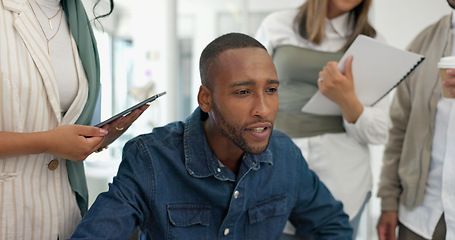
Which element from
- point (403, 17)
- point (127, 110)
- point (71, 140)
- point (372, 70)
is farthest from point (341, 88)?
point (403, 17)

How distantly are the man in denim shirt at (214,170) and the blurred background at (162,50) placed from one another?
5.14 ft

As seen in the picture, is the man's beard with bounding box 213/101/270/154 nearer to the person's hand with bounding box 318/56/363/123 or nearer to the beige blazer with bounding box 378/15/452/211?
the person's hand with bounding box 318/56/363/123

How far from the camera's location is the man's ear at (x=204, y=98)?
134 centimetres

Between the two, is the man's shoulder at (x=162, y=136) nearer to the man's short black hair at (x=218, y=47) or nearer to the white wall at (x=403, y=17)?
the man's short black hair at (x=218, y=47)

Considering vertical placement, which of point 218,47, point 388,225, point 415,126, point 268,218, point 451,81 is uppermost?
point 218,47

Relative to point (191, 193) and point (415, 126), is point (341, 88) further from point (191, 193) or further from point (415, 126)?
point (191, 193)

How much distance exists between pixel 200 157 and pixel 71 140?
1.40 ft

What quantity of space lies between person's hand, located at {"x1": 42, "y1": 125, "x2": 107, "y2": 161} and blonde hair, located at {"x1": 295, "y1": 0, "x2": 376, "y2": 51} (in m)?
1.08

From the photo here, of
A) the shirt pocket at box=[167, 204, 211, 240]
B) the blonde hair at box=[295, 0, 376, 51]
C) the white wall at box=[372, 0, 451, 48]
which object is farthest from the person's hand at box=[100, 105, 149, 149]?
the white wall at box=[372, 0, 451, 48]

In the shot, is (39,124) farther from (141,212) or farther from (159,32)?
(159,32)

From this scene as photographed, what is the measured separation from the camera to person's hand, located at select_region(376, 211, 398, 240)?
190 centimetres

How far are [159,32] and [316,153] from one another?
2537 millimetres

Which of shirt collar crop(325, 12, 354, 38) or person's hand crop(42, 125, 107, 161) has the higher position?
shirt collar crop(325, 12, 354, 38)

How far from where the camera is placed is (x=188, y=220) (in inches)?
52.8
